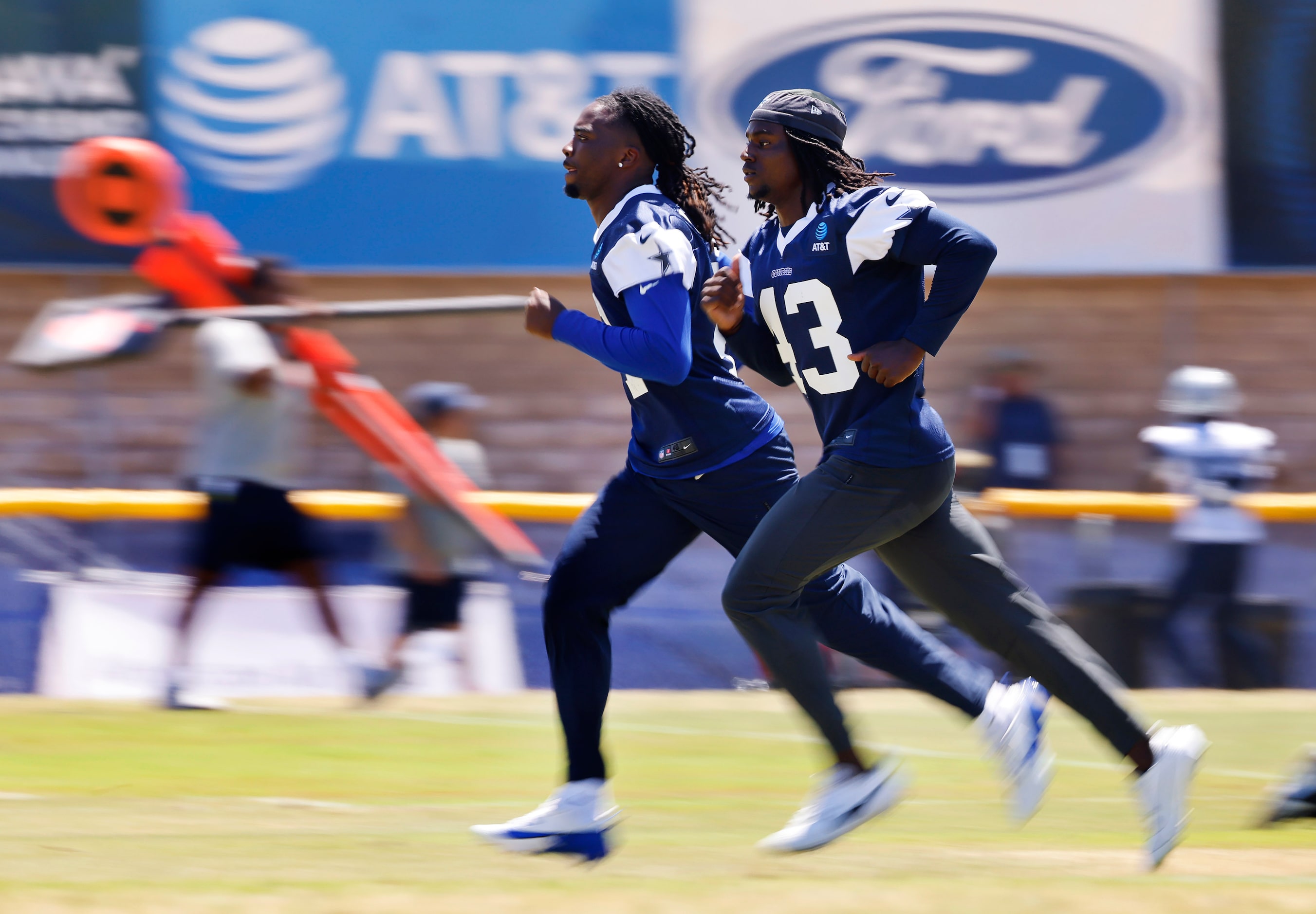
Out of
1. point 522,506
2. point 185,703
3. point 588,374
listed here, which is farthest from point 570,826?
point 588,374

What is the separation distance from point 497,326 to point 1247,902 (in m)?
8.24

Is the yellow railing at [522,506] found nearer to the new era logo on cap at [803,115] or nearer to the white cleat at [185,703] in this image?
the white cleat at [185,703]

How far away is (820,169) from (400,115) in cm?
706

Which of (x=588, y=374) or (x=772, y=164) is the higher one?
(x=772, y=164)

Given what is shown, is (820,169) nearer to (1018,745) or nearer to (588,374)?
(1018,745)

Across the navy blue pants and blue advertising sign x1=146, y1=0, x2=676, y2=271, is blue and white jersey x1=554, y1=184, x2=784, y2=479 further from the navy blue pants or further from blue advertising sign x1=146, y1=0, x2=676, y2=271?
blue advertising sign x1=146, y1=0, x2=676, y2=271

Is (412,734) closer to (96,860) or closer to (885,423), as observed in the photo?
(96,860)

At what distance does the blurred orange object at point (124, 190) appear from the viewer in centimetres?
786

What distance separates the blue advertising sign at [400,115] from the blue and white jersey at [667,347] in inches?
259

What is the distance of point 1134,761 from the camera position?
347 centimetres

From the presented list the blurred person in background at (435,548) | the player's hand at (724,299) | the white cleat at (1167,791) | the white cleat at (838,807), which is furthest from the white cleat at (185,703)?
the white cleat at (1167,791)

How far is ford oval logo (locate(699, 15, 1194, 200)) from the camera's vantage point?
1027cm

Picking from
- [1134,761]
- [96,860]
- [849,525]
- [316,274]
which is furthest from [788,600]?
[316,274]

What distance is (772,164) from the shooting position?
3.54 metres
